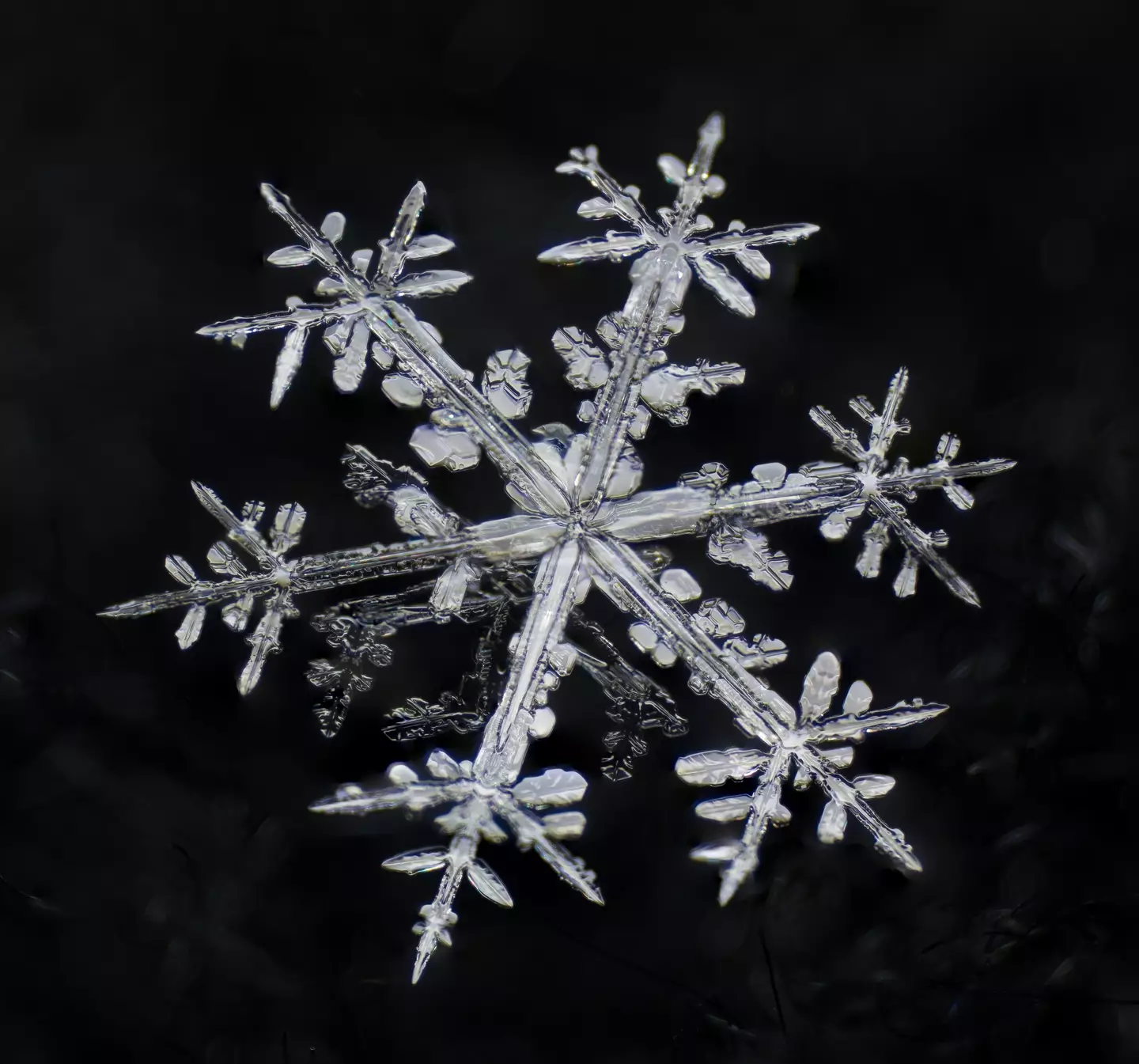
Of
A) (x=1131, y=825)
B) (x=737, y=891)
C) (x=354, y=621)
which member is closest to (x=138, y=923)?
(x=354, y=621)

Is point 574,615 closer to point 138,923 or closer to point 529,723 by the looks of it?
point 529,723

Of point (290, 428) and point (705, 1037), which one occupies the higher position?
point (290, 428)

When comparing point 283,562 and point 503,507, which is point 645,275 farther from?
point 283,562

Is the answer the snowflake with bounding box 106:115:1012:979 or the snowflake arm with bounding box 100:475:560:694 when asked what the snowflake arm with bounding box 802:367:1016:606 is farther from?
the snowflake arm with bounding box 100:475:560:694

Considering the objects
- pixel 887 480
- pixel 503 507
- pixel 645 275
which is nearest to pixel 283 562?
pixel 503 507

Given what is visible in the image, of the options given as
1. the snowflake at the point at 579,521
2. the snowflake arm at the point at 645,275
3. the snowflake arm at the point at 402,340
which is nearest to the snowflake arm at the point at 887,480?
the snowflake at the point at 579,521

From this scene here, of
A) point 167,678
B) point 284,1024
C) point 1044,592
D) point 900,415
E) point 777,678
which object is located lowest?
point 284,1024

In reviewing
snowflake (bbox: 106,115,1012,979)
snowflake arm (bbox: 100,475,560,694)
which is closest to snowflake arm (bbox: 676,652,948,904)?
snowflake (bbox: 106,115,1012,979)
